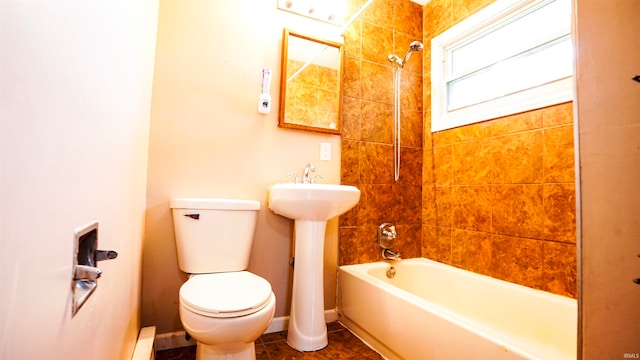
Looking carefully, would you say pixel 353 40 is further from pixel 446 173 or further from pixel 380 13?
pixel 446 173

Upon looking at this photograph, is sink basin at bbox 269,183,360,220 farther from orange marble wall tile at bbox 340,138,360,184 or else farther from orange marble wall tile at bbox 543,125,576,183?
orange marble wall tile at bbox 543,125,576,183

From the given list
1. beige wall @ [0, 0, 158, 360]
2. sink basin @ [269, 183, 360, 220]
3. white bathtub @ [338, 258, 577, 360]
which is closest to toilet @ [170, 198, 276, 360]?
sink basin @ [269, 183, 360, 220]

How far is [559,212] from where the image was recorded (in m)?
1.33

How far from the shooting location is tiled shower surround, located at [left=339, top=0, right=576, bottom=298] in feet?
4.49

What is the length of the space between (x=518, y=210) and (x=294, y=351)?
139cm

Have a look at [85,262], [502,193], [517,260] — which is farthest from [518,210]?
[85,262]

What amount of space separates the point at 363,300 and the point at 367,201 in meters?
0.63

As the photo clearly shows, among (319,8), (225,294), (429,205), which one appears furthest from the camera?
(429,205)

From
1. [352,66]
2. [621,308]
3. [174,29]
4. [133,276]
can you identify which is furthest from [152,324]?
[352,66]

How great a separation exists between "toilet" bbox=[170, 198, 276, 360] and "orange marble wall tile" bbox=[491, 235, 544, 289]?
4.17ft

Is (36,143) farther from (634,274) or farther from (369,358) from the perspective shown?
(369,358)

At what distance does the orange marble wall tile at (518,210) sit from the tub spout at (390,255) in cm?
60

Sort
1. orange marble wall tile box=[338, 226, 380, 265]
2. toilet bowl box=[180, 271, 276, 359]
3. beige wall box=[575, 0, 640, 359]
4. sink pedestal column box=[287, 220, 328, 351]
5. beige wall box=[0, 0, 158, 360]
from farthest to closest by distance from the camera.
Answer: orange marble wall tile box=[338, 226, 380, 265]
sink pedestal column box=[287, 220, 328, 351]
toilet bowl box=[180, 271, 276, 359]
beige wall box=[575, 0, 640, 359]
beige wall box=[0, 0, 158, 360]

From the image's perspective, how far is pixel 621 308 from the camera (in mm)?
446
